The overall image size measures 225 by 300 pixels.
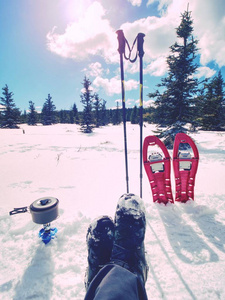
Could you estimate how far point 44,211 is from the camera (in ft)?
5.65

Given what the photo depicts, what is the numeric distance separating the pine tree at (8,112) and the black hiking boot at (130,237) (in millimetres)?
33257

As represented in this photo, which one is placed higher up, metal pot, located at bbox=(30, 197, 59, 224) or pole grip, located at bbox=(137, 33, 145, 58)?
pole grip, located at bbox=(137, 33, 145, 58)

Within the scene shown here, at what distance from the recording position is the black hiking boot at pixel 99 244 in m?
1.50

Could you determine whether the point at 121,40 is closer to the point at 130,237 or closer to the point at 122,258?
the point at 130,237

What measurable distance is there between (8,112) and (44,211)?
1342 inches

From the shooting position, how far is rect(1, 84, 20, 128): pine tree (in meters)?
28.2

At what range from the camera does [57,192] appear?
3.28 metres

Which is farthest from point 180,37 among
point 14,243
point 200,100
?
point 14,243

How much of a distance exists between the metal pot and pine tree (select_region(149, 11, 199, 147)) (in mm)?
9069

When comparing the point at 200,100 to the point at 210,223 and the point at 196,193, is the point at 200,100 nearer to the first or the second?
the point at 196,193

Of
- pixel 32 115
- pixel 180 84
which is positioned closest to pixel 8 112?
pixel 32 115

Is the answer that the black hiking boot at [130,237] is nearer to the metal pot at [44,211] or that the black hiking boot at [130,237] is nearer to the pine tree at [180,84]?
the metal pot at [44,211]

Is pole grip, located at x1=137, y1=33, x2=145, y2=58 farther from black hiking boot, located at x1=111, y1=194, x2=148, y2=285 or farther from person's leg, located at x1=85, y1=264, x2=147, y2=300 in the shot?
person's leg, located at x1=85, y1=264, x2=147, y2=300

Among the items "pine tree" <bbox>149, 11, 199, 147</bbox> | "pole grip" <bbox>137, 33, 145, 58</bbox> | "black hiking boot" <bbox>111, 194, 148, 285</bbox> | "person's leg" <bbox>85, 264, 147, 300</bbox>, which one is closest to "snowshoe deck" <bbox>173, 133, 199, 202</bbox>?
"black hiking boot" <bbox>111, 194, 148, 285</bbox>
